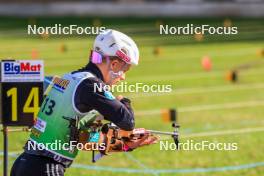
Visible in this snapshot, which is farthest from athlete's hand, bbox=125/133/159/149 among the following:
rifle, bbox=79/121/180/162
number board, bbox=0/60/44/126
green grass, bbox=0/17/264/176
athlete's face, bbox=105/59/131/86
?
green grass, bbox=0/17/264/176

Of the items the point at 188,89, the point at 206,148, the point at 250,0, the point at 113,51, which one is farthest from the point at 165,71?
the point at 250,0

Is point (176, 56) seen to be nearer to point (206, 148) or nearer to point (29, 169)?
point (206, 148)

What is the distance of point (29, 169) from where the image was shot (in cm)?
525

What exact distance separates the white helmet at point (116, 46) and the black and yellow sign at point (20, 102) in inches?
81.7

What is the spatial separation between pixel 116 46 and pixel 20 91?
2.23 m

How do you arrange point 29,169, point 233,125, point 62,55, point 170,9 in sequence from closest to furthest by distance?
point 29,169 → point 233,125 → point 62,55 → point 170,9

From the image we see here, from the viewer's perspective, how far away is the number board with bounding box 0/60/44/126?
23.9 feet

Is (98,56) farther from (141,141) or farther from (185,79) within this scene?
(185,79)

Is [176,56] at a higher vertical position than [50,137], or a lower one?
higher

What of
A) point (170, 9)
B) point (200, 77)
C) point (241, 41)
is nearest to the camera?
point (200, 77)

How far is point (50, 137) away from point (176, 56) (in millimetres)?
19954

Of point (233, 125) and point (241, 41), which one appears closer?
point (233, 125)

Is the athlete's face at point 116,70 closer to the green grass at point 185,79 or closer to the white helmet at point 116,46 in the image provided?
the white helmet at point 116,46

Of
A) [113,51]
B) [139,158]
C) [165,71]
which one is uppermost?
[165,71]
